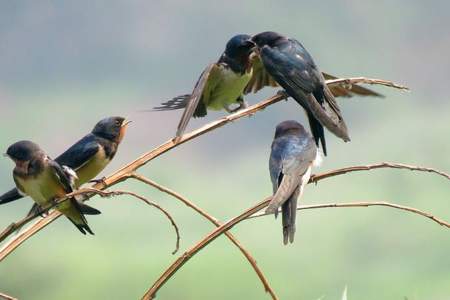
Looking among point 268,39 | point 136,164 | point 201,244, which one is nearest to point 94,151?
point 268,39

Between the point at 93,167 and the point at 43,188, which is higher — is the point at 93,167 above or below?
below

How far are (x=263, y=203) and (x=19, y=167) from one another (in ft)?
2.06

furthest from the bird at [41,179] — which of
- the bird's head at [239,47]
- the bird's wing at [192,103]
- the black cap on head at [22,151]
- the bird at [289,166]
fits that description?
the bird's head at [239,47]

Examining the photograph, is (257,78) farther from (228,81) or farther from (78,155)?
(78,155)

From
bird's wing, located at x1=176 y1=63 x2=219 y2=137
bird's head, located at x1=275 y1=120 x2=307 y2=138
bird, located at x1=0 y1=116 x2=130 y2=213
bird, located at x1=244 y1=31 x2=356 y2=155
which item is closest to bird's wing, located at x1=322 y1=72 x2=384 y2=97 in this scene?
bird, located at x1=244 y1=31 x2=356 y2=155

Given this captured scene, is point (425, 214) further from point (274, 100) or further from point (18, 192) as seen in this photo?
point (18, 192)

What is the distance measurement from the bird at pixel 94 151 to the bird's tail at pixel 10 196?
30 cm

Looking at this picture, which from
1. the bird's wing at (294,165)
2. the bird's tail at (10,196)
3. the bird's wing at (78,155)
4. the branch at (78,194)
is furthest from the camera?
the bird's wing at (78,155)

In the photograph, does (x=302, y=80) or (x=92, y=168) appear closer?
(x=302, y=80)

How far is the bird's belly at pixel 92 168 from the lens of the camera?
1.76 metres

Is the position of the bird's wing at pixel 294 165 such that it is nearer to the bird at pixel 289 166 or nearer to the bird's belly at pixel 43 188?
the bird at pixel 289 166

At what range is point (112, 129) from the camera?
1.90 metres

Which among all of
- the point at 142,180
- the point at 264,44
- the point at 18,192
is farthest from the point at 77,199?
the point at 264,44

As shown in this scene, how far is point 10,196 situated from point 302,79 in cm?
56
